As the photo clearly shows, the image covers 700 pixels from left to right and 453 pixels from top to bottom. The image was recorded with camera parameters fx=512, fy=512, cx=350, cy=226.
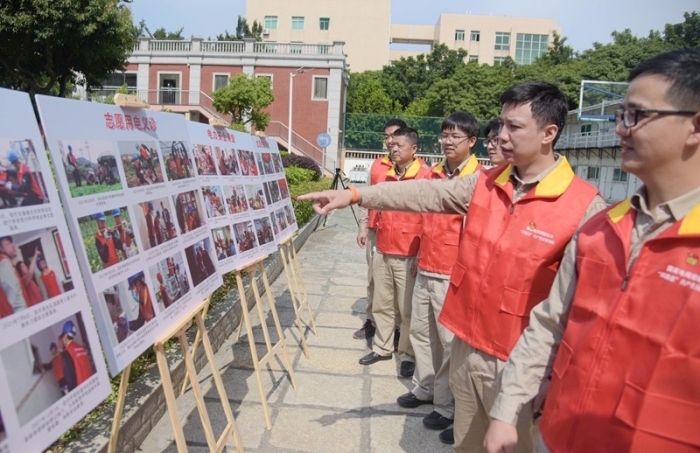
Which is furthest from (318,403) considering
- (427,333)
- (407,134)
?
(407,134)

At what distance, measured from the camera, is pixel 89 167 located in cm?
175

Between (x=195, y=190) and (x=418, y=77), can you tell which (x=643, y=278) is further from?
(x=418, y=77)

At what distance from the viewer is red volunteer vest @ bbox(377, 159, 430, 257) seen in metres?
4.04

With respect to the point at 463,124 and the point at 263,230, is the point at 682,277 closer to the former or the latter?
the point at 463,124

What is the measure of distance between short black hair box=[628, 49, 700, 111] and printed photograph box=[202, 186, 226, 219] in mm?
2310

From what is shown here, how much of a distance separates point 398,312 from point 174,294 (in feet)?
8.19

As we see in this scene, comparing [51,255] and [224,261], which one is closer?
[51,255]

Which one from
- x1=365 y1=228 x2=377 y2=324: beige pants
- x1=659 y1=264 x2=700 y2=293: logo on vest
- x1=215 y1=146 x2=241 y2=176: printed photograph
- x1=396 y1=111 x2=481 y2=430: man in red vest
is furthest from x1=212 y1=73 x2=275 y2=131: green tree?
x1=659 y1=264 x2=700 y2=293: logo on vest

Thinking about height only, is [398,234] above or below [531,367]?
below

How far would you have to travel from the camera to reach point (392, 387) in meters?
3.72

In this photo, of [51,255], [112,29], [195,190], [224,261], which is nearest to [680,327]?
[51,255]

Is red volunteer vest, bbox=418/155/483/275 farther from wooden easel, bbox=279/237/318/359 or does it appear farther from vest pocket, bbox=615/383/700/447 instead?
vest pocket, bbox=615/383/700/447

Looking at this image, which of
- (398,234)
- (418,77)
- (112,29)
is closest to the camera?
(398,234)

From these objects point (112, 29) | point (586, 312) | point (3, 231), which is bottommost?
point (586, 312)
